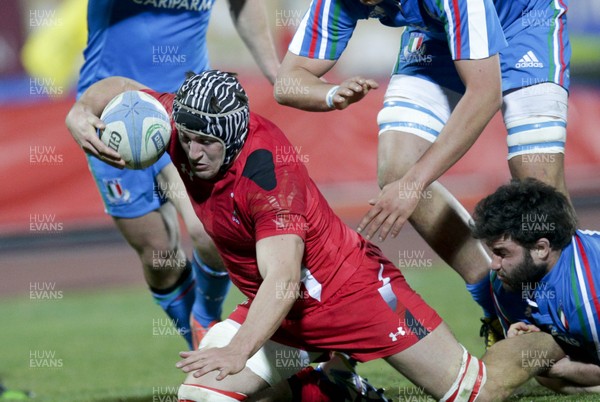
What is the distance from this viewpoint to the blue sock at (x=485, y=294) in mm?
4938

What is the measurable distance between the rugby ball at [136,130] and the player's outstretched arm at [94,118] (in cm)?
4

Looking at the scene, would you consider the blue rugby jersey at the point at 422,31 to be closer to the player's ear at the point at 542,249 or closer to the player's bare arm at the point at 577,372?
the player's ear at the point at 542,249

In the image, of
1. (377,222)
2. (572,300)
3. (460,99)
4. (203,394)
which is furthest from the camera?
(460,99)

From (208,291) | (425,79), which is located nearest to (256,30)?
(425,79)

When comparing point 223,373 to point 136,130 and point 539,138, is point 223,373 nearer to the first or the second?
point 136,130

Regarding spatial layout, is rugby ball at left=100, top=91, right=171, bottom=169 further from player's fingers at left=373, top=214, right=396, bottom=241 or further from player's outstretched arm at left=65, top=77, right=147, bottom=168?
player's fingers at left=373, top=214, right=396, bottom=241

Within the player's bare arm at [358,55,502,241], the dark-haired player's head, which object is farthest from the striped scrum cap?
the dark-haired player's head

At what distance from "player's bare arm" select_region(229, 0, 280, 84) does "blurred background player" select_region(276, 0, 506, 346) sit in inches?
44.0

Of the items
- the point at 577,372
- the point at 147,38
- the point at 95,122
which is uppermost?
the point at 95,122

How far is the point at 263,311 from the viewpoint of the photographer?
3688 mm

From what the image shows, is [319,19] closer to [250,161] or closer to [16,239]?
[250,161]

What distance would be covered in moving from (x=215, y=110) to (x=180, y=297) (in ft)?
7.59

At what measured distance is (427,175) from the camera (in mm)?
4129

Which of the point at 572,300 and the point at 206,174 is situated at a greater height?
the point at 206,174
